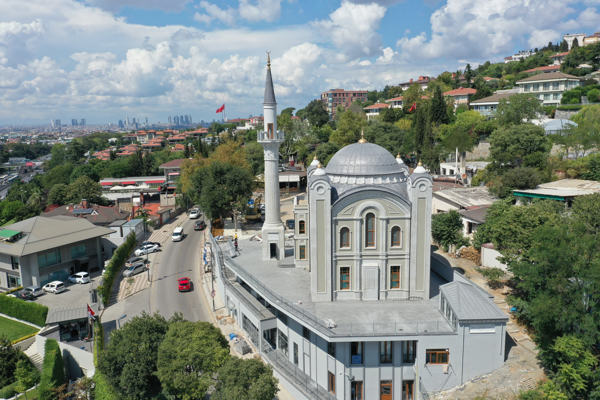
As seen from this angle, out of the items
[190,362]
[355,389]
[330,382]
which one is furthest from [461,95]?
[190,362]

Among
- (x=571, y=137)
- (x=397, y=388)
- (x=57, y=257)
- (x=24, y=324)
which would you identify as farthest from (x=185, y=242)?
(x=571, y=137)

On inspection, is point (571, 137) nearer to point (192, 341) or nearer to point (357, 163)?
point (357, 163)

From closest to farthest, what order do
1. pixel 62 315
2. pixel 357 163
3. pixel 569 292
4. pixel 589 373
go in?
pixel 589 373
pixel 569 292
pixel 357 163
pixel 62 315

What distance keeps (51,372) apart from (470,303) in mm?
30105

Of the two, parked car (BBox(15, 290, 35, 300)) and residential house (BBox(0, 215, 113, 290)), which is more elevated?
residential house (BBox(0, 215, 113, 290))

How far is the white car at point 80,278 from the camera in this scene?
158 feet

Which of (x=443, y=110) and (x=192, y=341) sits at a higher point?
(x=443, y=110)

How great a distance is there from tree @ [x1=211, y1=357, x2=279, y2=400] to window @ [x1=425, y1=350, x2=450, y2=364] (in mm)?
9171

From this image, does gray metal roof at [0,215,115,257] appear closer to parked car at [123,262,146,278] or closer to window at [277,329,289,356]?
parked car at [123,262,146,278]

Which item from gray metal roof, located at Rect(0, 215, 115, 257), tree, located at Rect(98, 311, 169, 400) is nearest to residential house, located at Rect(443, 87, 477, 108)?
gray metal roof, located at Rect(0, 215, 115, 257)

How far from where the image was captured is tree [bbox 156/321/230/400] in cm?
2334

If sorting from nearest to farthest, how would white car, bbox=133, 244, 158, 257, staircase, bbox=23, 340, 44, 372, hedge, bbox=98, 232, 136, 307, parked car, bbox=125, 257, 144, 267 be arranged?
staircase, bbox=23, 340, 44, 372 → hedge, bbox=98, 232, 136, 307 → parked car, bbox=125, 257, 144, 267 → white car, bbox=133, 244, 158, 257

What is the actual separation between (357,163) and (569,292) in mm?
14767

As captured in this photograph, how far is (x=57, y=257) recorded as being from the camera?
49.1 meters
